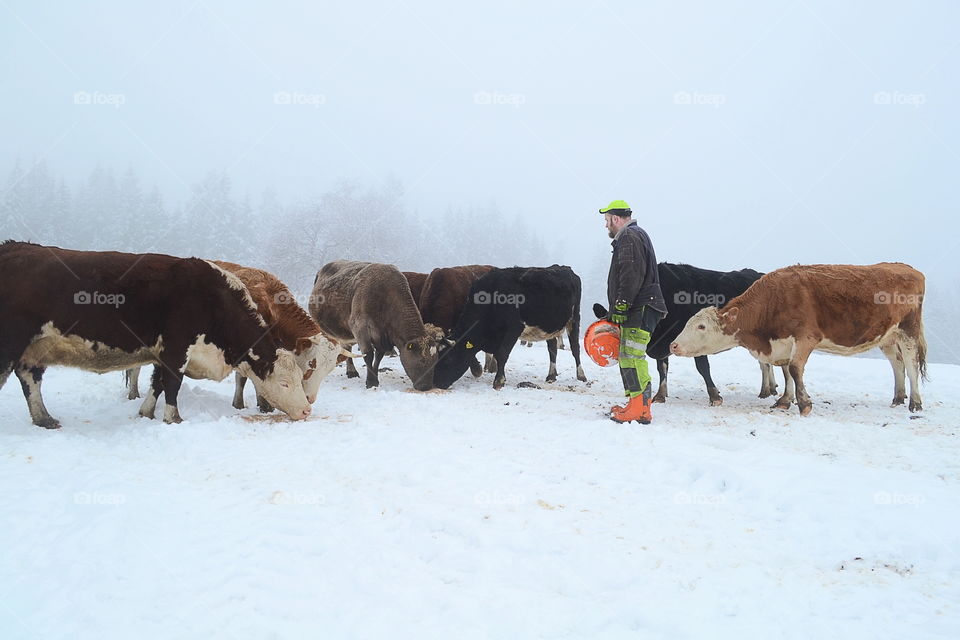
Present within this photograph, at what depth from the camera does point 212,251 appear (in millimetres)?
41969

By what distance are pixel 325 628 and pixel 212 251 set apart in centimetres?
4486

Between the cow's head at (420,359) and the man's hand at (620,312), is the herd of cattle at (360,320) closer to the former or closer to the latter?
the cow's head at (420,359)

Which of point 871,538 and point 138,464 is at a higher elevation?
point 871,538

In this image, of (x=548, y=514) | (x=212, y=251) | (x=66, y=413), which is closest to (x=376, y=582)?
(x=548, y=514)

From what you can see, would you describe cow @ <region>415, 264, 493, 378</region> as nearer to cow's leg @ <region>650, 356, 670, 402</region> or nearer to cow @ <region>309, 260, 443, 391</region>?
cow @ <region>309, 260, 443, 391</region>

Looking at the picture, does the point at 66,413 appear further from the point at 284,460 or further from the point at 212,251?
the point at 212,251

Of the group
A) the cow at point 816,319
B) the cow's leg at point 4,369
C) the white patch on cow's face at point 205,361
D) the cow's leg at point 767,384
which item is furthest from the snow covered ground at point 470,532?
the cow's leg at point 767,384

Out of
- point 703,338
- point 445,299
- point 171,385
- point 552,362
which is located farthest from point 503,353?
point 171,385

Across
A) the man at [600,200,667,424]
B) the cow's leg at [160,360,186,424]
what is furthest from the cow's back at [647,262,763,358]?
the cow's leg at [160,360,186,424]

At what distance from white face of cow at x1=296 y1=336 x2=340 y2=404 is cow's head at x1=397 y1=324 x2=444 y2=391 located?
7.61 feet

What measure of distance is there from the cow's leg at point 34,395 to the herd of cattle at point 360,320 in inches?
0.6

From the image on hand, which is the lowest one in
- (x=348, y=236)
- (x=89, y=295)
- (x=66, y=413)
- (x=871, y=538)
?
(x=66, y=413)

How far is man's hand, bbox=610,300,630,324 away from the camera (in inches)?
277

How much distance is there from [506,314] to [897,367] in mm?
6830
